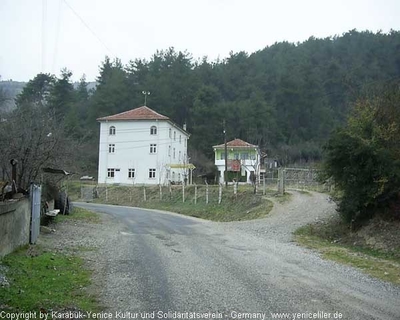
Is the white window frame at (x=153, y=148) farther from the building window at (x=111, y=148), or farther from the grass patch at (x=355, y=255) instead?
the grass patch at (x=355, y=255)

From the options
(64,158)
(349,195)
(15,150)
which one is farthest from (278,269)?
(64,158)

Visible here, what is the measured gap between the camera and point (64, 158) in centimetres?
2175

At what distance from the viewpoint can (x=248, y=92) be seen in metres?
77.2

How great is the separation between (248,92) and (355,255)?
215 ft

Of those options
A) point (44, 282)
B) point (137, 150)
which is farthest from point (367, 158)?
point (137, 150)

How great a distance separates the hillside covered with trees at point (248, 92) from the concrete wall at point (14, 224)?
52.3 metres

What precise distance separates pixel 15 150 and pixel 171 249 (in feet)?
25.6

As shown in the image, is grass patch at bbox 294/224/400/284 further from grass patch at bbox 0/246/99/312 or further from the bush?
grass patch at bbox 0/246/99/312

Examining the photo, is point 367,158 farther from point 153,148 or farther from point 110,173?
point 110,173

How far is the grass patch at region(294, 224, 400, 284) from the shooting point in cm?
1095

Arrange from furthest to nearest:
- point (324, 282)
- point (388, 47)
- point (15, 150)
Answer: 1. point (388, 47)
2. point (15, 150)
3. point (324, 282)

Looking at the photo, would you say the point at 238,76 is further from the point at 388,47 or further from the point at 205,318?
the point at 205,318

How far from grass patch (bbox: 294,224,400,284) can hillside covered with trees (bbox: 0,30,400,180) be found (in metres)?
45.1

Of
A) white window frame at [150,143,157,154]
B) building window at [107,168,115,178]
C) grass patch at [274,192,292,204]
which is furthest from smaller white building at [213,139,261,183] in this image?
grass patch at [274,192,292,204]
